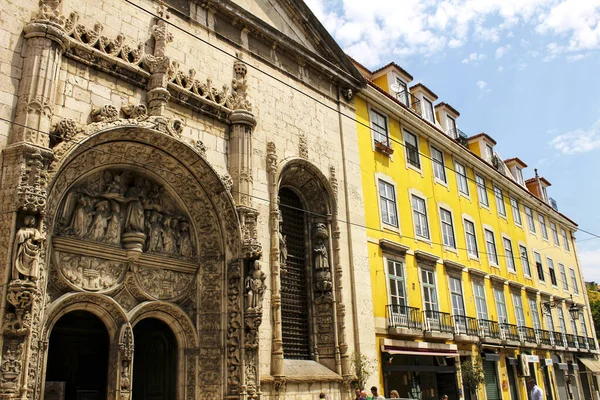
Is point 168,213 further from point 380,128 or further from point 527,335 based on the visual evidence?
point 527,335

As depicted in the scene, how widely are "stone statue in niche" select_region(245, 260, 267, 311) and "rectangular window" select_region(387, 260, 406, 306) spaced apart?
629 cm

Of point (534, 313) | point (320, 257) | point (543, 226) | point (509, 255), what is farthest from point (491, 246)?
point (320, 257)

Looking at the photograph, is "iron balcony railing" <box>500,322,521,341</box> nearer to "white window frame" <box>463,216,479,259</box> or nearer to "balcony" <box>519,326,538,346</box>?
"balcony" <box>519,326,538,346</box>

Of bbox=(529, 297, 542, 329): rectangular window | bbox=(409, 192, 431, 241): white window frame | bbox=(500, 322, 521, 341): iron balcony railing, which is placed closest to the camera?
bbox=(409, 192, 431, 241): white window frame

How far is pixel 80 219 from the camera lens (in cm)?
1090

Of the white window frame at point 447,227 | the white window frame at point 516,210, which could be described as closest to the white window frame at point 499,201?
the white window frame at point 516,210

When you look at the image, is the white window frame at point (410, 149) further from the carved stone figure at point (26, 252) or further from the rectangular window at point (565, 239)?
the rectangular window at point (565, 239)

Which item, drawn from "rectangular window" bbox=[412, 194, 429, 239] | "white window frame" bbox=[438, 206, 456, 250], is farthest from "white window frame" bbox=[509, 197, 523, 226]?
"rectangular window" bbox=[412, 194, 429, 239]

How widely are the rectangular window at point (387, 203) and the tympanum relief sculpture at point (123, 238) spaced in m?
7.67

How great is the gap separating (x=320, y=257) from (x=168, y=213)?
4.79 m

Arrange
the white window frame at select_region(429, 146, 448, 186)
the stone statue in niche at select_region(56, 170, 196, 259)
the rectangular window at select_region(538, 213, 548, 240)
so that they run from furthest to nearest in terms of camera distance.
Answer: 1. the rectangular window at select_region(538, 213, 548, 240)
2. the white window frame at select_region(429, 146, 448, 186)
3. the stone statue in niche at select_region(56, 170, 196, 259)

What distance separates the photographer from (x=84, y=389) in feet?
36.0

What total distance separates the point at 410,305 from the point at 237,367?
798 centimetres

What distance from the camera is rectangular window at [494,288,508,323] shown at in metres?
24.3
